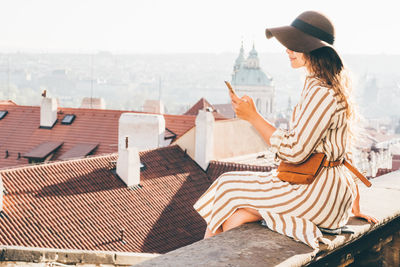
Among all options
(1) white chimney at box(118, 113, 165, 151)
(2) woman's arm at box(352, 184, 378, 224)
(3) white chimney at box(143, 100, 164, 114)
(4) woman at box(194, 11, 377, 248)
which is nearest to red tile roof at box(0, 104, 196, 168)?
(1) white chimney at box(118, 113, 165, 151)

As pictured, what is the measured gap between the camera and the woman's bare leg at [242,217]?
3271 millimetres

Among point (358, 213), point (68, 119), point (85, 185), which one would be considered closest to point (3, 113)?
point (68, 119)

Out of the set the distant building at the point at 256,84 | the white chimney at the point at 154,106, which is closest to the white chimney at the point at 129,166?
the white chimney at the point at 154,106

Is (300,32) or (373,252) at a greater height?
(300,32)

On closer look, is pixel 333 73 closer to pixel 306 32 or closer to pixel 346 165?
pixel 306 32

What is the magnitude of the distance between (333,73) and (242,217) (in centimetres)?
88

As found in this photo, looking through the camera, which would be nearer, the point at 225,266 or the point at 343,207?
the point at 225,266

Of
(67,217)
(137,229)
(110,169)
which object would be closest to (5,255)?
(67,217)

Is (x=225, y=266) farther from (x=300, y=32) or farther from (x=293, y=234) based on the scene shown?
(x=300, y=32)

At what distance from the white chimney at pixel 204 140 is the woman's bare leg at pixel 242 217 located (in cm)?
1606

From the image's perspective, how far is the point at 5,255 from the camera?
5.34 metres

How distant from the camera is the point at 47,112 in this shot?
24.6 metres

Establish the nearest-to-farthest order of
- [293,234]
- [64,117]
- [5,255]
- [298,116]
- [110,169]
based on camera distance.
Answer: [293,234] → [298,116] → [5,255] → [110,169] → [64,117]

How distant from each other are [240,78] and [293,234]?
118m
